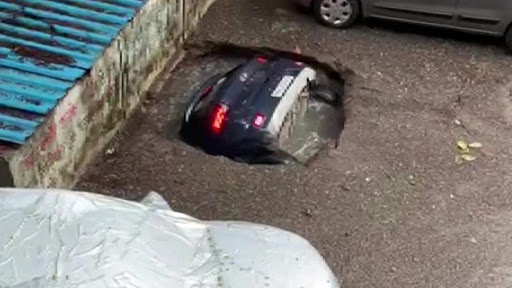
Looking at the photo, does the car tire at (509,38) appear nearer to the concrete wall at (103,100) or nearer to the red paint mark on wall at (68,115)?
the concrete wall at (103,100)

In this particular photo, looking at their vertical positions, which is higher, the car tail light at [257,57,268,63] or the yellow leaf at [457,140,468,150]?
the car tail light at [257,57,268,63]

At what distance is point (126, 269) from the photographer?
4191 millimetres

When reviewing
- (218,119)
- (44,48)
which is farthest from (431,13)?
(44,48)

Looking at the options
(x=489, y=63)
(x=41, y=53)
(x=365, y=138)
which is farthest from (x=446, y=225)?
(x=41, y=53)

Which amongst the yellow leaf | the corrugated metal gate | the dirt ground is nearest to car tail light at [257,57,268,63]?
the dirt ground

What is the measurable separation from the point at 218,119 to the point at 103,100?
3.28ft

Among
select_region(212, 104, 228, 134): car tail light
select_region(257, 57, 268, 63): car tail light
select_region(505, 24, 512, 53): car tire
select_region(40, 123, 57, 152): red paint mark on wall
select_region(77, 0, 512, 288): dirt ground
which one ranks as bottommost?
select_region(77, 0, 512, 288): dirt ground

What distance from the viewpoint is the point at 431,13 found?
30.5 feet

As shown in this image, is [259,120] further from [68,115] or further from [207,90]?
[68,115]

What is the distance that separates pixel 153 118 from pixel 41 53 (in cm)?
157

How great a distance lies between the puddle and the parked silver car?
0.77 m

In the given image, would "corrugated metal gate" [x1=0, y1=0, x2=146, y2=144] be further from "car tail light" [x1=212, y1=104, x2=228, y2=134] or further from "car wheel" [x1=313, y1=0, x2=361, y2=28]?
"car wheel" [x1=313, y1=0, x2=361, y2=28]

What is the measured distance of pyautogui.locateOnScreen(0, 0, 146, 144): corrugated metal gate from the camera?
20.5 feet

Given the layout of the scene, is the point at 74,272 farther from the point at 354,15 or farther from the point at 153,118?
the point at 354,15
